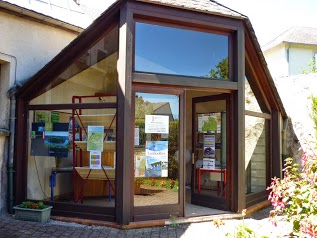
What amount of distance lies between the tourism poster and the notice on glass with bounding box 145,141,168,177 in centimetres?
8

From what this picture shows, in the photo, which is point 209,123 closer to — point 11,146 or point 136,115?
point 136,115

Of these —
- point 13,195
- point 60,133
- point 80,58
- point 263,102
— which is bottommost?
point 13,195

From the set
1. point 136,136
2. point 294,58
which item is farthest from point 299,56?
point 136,136

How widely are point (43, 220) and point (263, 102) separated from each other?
5822mm

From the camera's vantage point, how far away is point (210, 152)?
313 inches

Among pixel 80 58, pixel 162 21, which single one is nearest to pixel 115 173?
pixel 80 58

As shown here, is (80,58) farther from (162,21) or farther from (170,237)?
(170,237)

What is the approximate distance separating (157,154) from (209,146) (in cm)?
185

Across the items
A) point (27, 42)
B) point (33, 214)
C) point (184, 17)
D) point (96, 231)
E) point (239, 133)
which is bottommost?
point (96, 231)

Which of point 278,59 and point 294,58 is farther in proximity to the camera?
point 278,59

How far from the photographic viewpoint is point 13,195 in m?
7.04

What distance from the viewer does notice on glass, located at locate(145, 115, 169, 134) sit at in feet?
21.3

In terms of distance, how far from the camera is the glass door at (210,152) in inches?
294

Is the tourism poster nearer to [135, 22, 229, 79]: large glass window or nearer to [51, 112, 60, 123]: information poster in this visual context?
[135, 22, 229, 79]: large glass window
